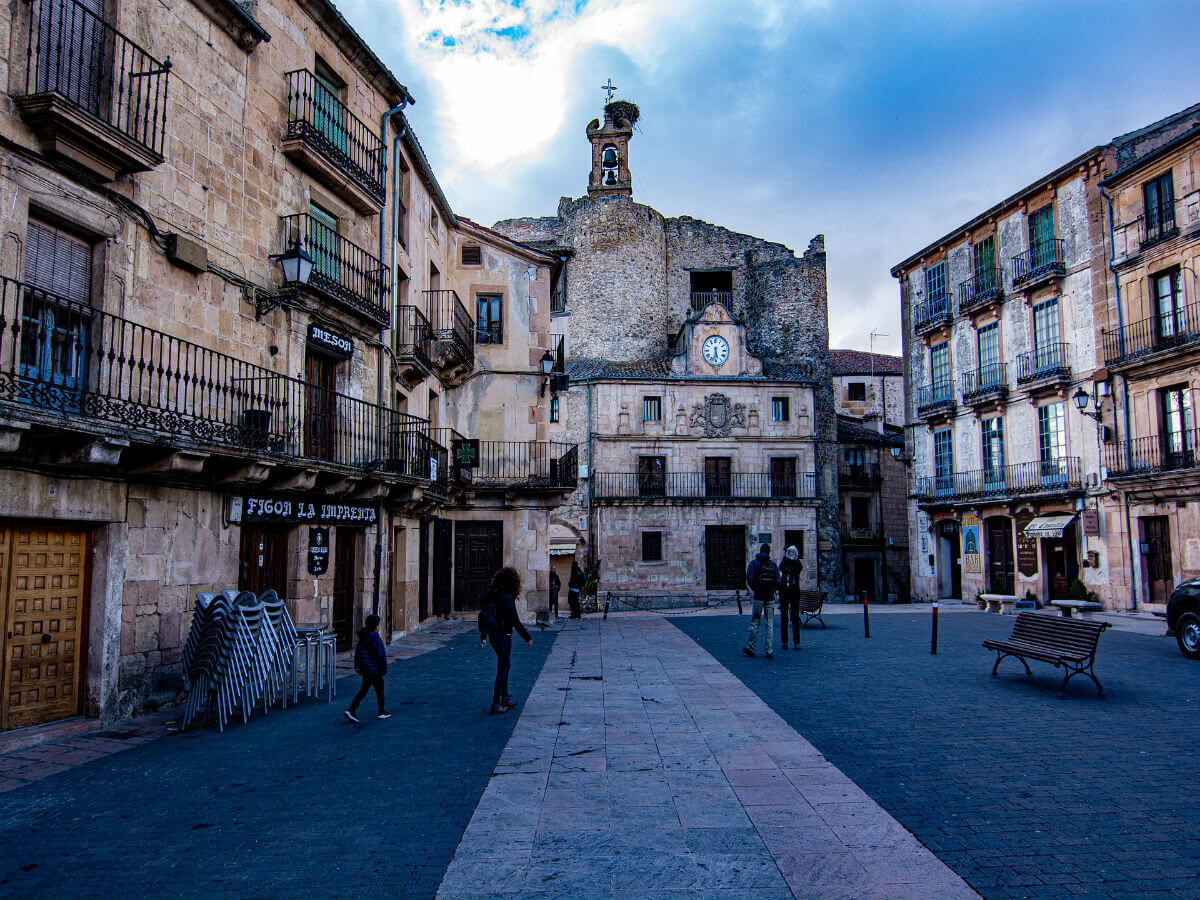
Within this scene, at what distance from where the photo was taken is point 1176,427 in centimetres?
2227

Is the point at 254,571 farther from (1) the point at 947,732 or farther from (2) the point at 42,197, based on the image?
(1) the point at 947,732

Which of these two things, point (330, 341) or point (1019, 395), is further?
point (1019, 395)

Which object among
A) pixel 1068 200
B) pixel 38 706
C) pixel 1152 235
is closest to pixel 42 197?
pixel 38 706

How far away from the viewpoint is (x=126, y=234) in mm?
8969

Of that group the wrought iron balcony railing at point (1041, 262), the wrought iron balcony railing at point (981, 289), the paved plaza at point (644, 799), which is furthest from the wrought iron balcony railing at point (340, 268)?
the wrought iron balcony railing at point (981, 289)

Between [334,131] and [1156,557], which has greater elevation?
[334,131]

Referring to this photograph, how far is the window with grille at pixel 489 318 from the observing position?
22.2 meters

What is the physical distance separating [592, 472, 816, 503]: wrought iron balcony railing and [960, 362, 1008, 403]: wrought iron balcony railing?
757cm

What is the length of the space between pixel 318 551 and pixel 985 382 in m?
26.2

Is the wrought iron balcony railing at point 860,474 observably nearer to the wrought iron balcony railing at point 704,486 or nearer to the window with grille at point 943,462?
the wrought iron balcony railing at point 704,486

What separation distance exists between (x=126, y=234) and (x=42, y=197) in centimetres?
110

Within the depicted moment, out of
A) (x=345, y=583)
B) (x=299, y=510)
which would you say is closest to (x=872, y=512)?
(x=345, y=583)

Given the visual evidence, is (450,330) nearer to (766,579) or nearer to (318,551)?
(318,551)

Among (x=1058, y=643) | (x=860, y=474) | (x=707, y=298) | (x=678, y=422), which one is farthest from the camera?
(x=707, y=298)
